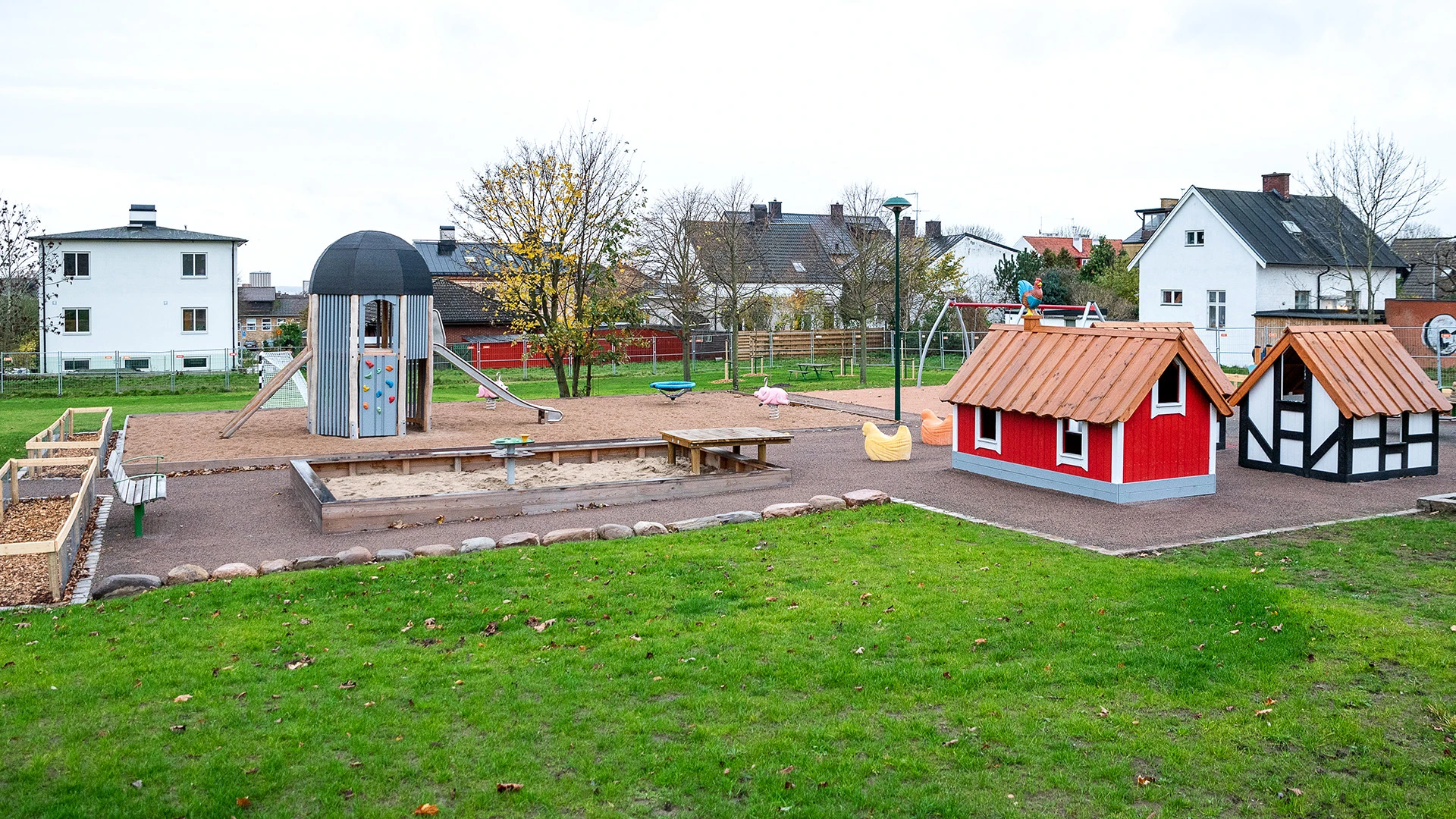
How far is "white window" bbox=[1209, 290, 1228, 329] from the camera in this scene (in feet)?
145

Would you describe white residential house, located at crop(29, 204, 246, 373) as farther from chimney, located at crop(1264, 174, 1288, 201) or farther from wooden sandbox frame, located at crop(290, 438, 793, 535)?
chimney, located at crop(1264, 174, 1288, 201)

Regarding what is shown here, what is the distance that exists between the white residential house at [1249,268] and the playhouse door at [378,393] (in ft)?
100

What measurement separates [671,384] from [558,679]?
2061cm

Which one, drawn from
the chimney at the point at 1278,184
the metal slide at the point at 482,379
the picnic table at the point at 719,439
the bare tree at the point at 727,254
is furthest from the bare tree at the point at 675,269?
the chimney at the point at 1278,184

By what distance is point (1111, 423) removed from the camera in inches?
554

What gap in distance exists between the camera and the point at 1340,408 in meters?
15.6

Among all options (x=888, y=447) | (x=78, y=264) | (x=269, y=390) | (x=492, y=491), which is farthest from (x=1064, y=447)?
(x=78, y=264)

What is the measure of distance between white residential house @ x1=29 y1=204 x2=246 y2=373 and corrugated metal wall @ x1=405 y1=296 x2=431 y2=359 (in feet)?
80.0

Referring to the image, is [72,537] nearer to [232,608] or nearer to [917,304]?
[232,608]

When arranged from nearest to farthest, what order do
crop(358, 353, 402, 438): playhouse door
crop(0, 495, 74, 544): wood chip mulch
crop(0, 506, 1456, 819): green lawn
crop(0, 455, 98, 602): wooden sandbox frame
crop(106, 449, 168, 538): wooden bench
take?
1. crop(0, 506, 1456, 819): green lawn
2. crop(0, 455, 98, 602): wooden sandbox frame
3. crop(0, 495, 74, 544): wood chip mulch
4. crop(106, 449, 168, 538): wooden bench
5. crop(358, 353, 402, 438): playhouse door

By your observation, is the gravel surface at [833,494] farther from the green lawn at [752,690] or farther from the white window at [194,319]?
the white window at [194,319]

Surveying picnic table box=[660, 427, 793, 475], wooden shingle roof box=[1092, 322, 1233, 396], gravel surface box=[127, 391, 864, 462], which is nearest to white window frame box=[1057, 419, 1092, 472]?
wooden shingle roof box=[1092, 322, 1233, 396]

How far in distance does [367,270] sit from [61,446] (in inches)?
260

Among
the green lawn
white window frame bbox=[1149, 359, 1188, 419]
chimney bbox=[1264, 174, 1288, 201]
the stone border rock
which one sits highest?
chimney bbox=[1264, 174, 1288, 201]
